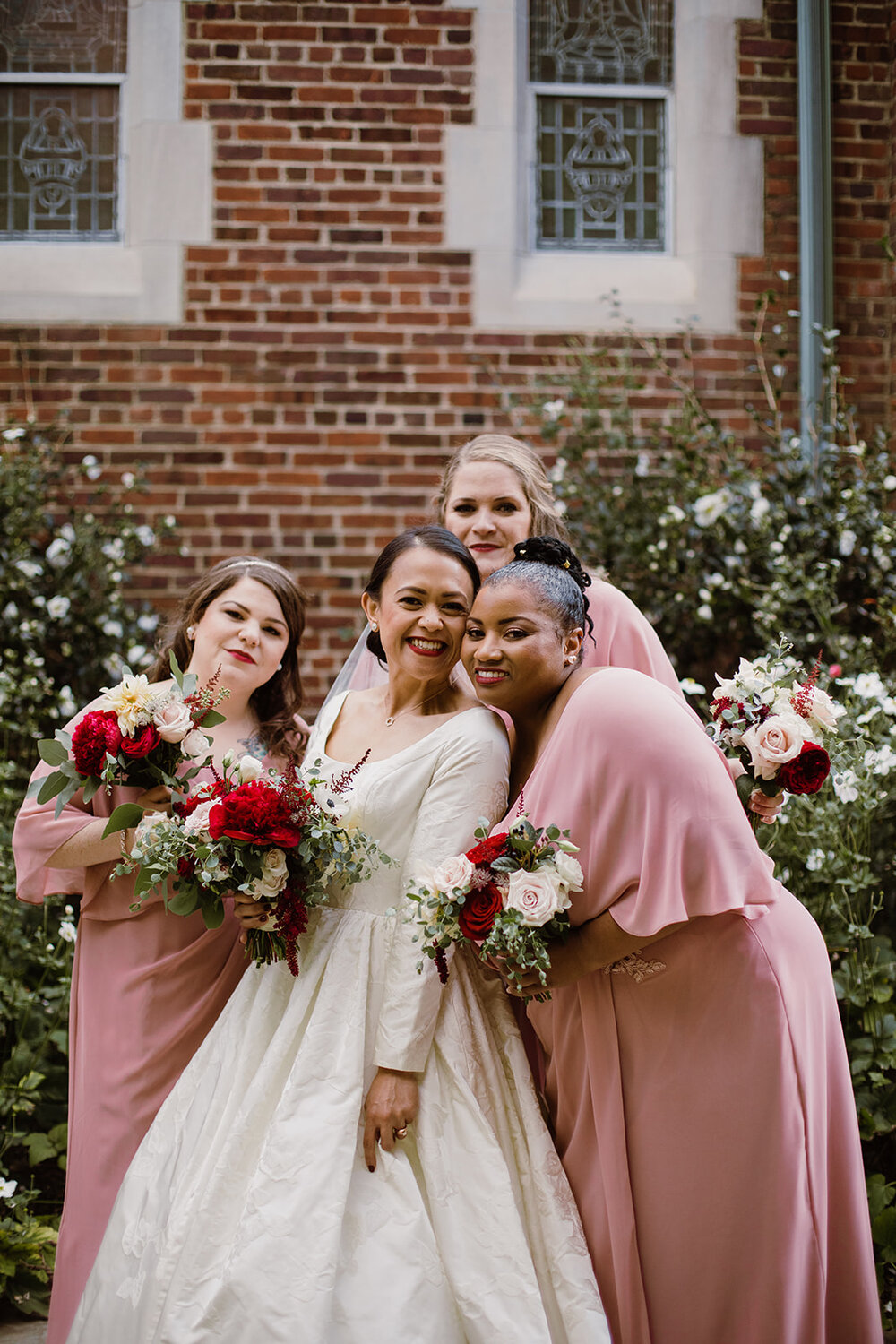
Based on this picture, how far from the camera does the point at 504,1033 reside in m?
2.56

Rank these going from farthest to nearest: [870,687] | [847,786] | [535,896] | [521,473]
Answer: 1. [870,687]
2. [847,786]
3. [521,473]
4. [535,896]

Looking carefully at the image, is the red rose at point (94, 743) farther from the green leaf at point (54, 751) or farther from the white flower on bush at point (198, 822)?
the white flower on bush at point (198, 822)

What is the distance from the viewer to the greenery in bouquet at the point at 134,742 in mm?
2576

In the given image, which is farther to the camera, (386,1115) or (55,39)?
(55,39)

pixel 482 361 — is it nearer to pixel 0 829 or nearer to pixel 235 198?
pixel 235 198

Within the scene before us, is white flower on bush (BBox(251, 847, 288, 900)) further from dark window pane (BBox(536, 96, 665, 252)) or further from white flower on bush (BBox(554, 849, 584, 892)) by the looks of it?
dark window pane (BBox(536, 96, 665, 252))

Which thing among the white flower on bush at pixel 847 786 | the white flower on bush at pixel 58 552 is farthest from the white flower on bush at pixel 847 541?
the white flower on bush at pixel 58 552

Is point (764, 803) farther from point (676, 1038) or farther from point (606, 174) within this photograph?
point (606, 174)

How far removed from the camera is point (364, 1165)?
2.35 meters

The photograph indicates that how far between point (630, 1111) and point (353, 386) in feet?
12.4

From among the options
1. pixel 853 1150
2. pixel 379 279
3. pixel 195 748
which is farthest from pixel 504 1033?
pixel 379 279

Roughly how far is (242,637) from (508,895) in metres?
1.20

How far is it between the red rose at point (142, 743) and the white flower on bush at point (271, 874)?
0.38 metres

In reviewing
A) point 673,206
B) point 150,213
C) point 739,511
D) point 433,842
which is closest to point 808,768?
point 433,842
